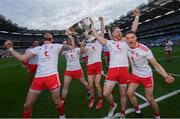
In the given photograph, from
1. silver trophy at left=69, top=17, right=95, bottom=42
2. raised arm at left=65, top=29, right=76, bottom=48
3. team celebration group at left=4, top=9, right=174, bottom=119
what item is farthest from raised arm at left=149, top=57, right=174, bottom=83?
raised arm at left=65, top=29, right=76, bottom=48

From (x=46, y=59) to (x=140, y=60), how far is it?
2234 millimetres

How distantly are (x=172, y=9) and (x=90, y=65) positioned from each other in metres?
69.5

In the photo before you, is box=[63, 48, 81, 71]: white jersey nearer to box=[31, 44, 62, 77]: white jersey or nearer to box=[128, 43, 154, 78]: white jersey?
box=[31, 44, 62, 77]: white jersey

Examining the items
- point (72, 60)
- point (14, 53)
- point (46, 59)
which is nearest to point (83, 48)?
point (72, 60)

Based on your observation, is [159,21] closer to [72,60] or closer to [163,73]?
[72,60]

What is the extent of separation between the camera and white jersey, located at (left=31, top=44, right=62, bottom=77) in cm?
620

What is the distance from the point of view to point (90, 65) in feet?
28.0

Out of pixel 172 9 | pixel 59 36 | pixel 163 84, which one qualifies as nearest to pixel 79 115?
pixel 163 84

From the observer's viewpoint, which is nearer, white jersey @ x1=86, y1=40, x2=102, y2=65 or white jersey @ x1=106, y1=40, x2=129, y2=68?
white jersey @ x1=106, y1=40, x2=129, y2=68

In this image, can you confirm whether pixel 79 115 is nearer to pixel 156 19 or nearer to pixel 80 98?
pixel 80 98

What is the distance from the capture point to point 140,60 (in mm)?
6359

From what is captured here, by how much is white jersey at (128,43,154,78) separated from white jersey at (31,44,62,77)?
187 cm

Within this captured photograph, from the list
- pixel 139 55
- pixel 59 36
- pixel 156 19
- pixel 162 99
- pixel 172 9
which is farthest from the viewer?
pixel 59 36

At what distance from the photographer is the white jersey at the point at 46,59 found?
6.20 m
